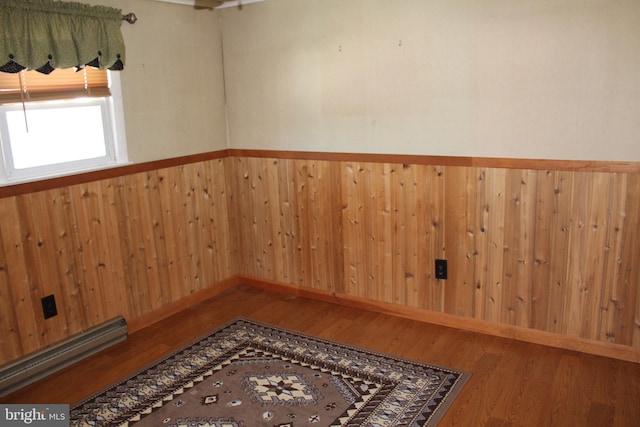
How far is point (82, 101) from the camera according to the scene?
11.2ft

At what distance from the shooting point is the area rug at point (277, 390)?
8.98 ft

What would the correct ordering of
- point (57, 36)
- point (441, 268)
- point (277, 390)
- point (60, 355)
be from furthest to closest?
point (441, 268)
point (60, 355)
point (57, 36)
point (277, 390)

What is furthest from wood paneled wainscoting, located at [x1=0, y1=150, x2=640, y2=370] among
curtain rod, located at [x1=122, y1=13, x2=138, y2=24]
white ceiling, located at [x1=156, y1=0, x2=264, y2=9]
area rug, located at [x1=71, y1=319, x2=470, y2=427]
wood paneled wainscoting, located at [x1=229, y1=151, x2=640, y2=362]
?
white ceiling, located at [x1=156, y1=0, x2=264, y2=9]

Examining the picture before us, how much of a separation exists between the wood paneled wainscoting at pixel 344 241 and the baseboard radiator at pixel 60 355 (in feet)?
0.24

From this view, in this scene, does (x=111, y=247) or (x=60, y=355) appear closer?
(x=60, y=355)

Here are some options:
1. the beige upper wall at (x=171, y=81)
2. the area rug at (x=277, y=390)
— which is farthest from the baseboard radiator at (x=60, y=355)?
the beige upper wall at (x=171, y=81)

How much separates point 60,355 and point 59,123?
1394 mm

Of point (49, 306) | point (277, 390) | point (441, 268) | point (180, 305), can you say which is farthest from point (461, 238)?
point (49, 306)

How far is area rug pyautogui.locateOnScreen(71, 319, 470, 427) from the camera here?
108 inches

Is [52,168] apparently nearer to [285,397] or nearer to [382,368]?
[285,397]

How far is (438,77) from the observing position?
3.39 meters

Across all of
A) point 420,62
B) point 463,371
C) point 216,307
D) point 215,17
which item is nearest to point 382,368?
point 463,371

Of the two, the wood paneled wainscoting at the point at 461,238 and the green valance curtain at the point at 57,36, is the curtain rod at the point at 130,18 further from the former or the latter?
the wood paneled wainscoting at the point at 461,238

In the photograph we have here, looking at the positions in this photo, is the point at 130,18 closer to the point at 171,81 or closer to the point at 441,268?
the point at 171,81
